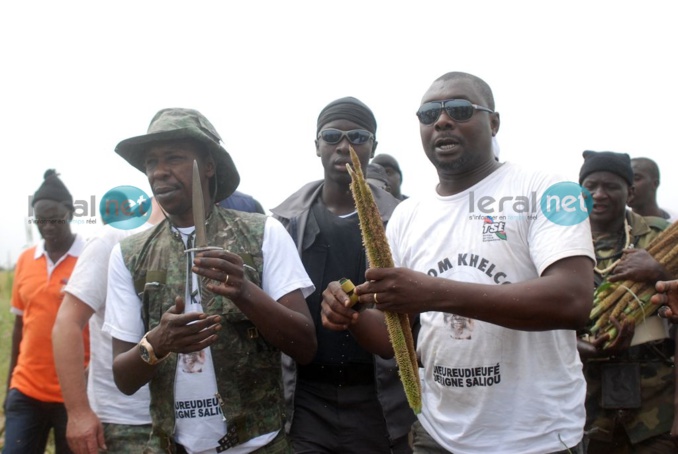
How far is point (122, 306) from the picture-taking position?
318 centimetres

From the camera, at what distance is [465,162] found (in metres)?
3.03

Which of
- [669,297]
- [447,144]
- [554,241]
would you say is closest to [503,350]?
[554,241]

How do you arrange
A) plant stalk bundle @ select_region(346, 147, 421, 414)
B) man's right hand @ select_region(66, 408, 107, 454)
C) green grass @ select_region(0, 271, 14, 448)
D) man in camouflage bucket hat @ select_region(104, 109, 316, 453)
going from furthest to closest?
green grass @ select_region(0, 271, 14, 448) → man's right hand @ select_region(66, 408, 107, 454) → man in camouflage bucket hat @ select_region(104, 109, 316, 453) → plant stalk bundle @ select_region(346, 147, 421, 414)

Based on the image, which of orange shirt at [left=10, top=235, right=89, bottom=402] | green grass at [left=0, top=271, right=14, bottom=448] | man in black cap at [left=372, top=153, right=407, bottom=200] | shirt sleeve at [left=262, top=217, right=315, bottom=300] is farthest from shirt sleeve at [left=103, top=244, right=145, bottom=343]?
green grass at [left=0, top=271, right=14, bottom=448]

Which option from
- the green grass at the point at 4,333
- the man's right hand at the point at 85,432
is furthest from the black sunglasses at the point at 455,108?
the green grass at the point at 4,333

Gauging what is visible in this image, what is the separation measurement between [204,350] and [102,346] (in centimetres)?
97

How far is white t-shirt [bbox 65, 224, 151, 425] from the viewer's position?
3.58 m

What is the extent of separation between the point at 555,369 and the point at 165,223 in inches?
71.7

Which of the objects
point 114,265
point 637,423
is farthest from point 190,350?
point 637,423

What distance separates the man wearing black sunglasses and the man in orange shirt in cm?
298

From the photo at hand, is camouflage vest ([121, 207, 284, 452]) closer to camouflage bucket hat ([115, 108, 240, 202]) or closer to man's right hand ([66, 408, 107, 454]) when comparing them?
camouflage bucket hat ([115, 108, 240, 202])

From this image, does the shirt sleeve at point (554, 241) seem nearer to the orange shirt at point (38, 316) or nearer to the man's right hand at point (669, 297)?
the man's right hand at point (669, 297)

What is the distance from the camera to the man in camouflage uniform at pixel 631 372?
13.0ft

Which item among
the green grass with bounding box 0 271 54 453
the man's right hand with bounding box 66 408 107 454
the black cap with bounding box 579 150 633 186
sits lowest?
the green grass with bounding box 0 271 54 453
